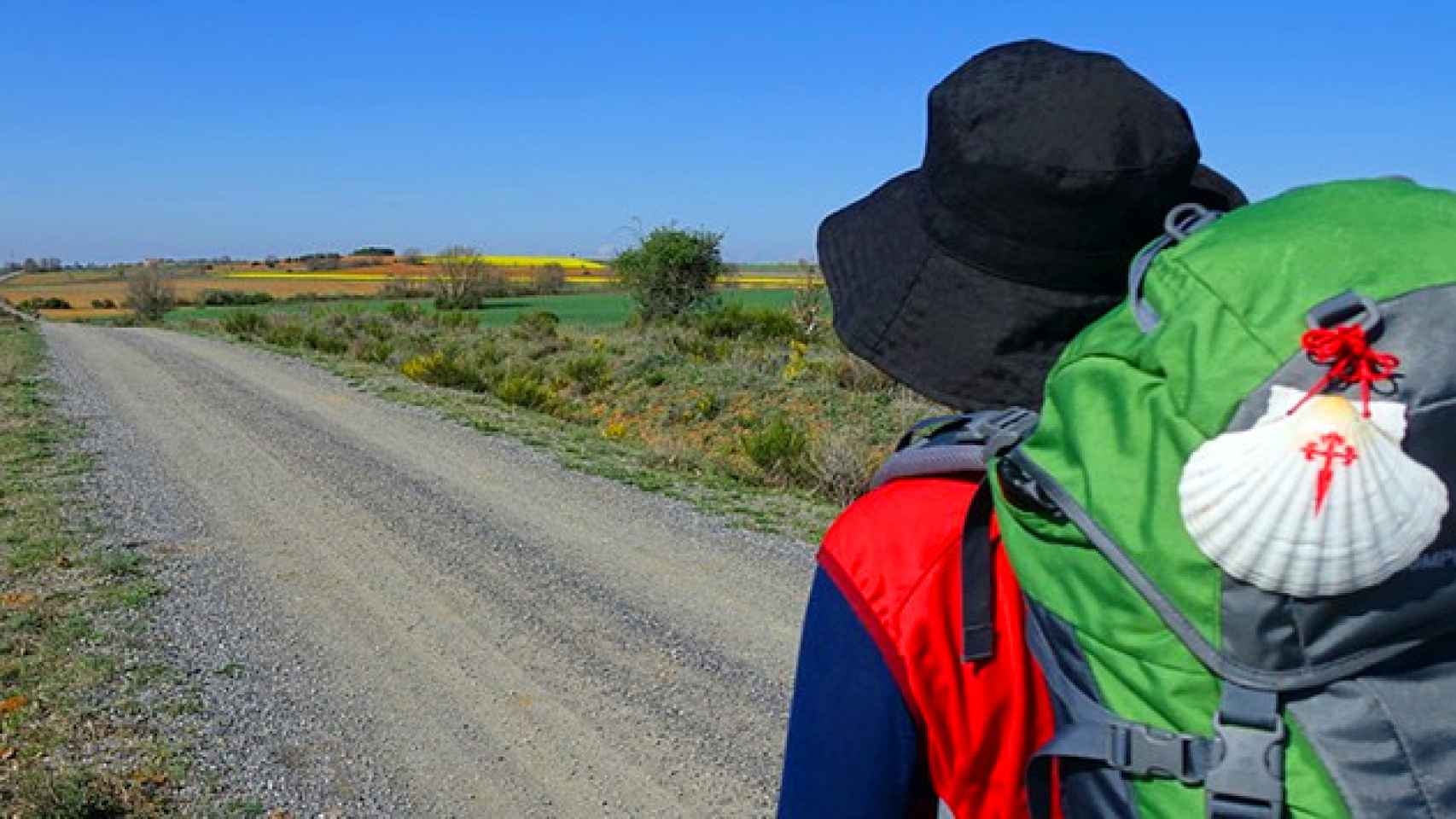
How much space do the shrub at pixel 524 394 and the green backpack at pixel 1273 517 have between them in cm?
1722

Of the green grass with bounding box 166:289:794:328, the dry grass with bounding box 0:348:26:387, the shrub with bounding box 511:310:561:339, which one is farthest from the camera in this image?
the green grass with bounding box 166:289:794:328

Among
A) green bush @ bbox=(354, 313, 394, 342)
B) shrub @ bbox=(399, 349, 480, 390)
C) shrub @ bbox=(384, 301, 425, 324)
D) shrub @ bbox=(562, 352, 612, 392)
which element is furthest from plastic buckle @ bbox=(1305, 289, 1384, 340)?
shrub @ bbox=(384, 301, 425, 324)

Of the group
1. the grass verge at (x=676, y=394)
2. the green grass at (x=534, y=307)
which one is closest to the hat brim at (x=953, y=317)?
the grass verge at (x=676, y=394)

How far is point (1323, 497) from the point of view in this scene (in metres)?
0.86

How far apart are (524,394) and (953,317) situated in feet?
56.1

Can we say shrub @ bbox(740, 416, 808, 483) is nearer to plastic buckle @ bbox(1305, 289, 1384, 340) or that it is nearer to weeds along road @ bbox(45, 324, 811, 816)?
weeds along road @ bbox(45, 324, 811, 816)

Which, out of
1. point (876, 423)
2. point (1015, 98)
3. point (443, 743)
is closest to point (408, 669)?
point (443, 743)

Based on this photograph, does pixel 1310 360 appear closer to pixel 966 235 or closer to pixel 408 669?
pixel 966 235

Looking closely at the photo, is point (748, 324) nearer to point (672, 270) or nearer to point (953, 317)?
point (672, 270)

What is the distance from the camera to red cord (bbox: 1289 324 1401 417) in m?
0.85

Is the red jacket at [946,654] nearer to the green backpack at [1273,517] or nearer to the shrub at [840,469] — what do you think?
the green backpack at [1273,517]

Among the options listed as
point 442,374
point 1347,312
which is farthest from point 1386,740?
point 442,374

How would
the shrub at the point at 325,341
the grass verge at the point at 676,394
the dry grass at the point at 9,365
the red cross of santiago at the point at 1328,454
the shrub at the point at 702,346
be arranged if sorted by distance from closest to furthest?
1. the red cross of santiago at the point at 1328,454
2. the grass verge at the point at 676,394
3. the dry grass at the point at 9,365
4. the shrub at the point at 702,346
5. the shrub at the point at 325,341

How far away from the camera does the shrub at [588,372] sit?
2058 centimetres
